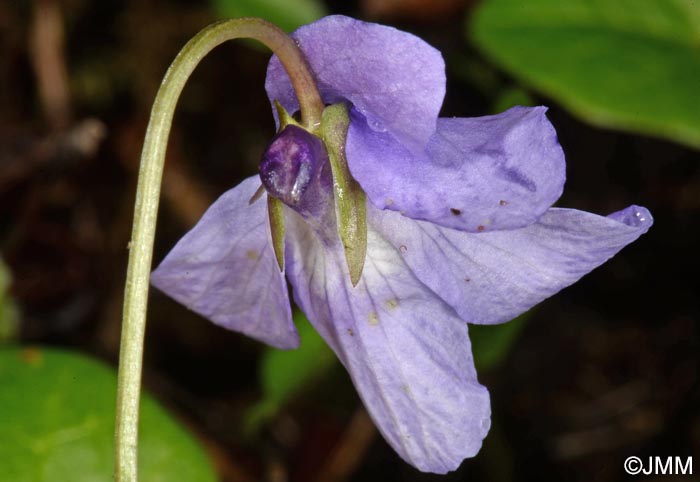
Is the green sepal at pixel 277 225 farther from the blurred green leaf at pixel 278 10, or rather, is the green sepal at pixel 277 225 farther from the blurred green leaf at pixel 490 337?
the blurred green leaf at pixel 278 10

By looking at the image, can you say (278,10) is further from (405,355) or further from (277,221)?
(405,355)

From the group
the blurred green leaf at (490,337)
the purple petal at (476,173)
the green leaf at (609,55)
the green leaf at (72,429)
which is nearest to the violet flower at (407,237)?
the purple petal at (476,173)

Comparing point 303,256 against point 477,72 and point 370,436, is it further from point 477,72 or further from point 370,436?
point 477,72

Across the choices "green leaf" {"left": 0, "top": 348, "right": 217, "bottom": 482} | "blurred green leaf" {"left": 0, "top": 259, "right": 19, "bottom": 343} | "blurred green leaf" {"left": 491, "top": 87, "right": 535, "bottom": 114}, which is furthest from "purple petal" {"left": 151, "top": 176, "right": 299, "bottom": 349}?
"blurred green leaf" {"left": 0, "top": 259, "right": 19, "bottom": 343}

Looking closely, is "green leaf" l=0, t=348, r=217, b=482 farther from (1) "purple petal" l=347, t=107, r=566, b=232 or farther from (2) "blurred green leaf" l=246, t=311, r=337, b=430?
(1) "purple petal" l=347, t=107, r=566, b=232

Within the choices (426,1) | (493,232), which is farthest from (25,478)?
(426,1)

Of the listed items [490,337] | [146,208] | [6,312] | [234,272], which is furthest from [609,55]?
[6,312]
